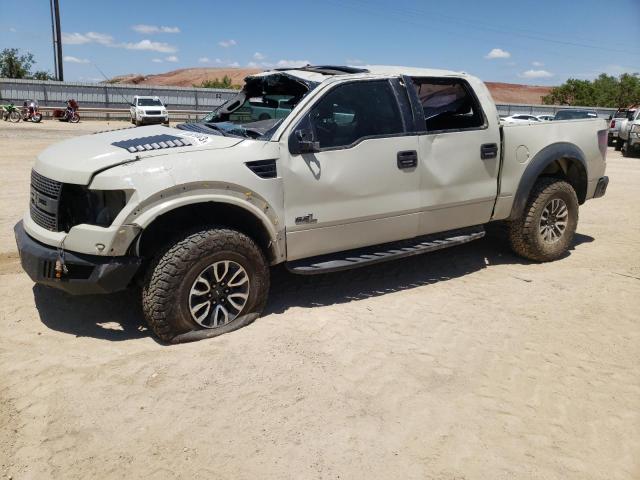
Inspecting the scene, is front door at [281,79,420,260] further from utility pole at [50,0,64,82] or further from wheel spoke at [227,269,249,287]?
utility pole at [50,0,64,82]

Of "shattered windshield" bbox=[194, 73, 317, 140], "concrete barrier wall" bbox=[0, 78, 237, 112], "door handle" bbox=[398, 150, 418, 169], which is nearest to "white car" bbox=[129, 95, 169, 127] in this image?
"concrete barrier wall" bbox=[0, 78, 237, 112]

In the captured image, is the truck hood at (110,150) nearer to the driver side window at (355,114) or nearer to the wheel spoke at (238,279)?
the driver side window at (355,114)

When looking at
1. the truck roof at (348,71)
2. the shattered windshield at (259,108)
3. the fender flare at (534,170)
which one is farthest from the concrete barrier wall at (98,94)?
the fender flare at (534,170)

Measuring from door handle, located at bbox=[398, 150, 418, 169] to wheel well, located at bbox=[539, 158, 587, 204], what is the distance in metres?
2.05

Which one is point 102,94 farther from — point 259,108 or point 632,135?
point 259,108

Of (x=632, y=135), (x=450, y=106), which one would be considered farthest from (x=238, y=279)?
(x=632, y=135)

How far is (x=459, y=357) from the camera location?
369cm

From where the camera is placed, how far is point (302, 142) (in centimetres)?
386

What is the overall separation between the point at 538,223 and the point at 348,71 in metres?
2.65

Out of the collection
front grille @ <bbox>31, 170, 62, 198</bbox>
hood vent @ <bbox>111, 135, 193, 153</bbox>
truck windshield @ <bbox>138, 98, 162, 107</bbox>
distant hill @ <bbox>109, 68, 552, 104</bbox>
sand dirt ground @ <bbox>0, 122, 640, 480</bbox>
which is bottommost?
sand dirt ground @ <bbox>0, 122, 640, 480</bbox>

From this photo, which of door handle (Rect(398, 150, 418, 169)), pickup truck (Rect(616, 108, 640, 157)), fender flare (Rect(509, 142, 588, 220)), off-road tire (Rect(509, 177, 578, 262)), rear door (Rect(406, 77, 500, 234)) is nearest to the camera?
door handle (Rect(398, 150, 418, 169))

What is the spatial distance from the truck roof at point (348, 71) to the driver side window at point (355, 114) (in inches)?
6.4

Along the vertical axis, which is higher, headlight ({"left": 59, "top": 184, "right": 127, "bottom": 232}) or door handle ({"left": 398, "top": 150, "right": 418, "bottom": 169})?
door handle ({"left": 398, "top": 150, "right": 418, "bottom": 169})

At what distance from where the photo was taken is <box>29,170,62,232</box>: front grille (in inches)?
141
